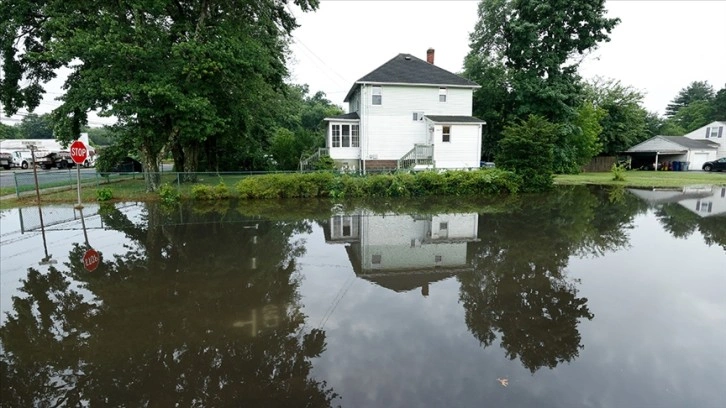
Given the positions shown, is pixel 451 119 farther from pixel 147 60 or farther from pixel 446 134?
pixel 147 60

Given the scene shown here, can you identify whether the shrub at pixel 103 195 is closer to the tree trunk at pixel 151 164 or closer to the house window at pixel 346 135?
the tree trunk at pixel 151 164

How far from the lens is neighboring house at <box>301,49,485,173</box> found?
953 inches

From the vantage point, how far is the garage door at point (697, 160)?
39812 mm

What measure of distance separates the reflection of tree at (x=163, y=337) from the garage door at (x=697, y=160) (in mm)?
50362

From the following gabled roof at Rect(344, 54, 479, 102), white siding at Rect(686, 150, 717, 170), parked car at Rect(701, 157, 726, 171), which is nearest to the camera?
gabled roof at Rect(344, 54, 479, 102)

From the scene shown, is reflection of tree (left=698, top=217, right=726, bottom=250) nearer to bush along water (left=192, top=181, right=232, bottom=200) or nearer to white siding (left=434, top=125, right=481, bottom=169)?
white siding (left=434, top=125, right=481, bottom=169)

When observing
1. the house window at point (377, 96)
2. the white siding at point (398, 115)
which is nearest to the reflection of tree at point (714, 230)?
the white siding at point (398, 115)

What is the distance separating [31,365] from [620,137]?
4730cm

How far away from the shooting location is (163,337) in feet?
14.9

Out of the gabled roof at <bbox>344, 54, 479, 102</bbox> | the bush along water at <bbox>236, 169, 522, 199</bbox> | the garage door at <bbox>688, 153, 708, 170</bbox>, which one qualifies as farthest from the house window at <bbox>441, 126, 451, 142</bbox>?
the garage door at <bbox>688, 153, 708, 170</bbox>

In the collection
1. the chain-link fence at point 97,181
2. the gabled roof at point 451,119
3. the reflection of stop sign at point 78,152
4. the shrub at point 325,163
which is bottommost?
the chain-link fence at point 97,181

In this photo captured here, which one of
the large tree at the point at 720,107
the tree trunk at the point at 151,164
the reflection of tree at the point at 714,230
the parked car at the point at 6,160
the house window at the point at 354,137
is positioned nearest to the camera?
the reflection of tree at the point at 714,230

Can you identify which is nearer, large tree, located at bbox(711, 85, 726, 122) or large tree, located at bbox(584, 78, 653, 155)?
large tree, located at bbox(584, 78, 653, 155)

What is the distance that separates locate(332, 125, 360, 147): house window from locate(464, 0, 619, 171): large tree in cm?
1445
